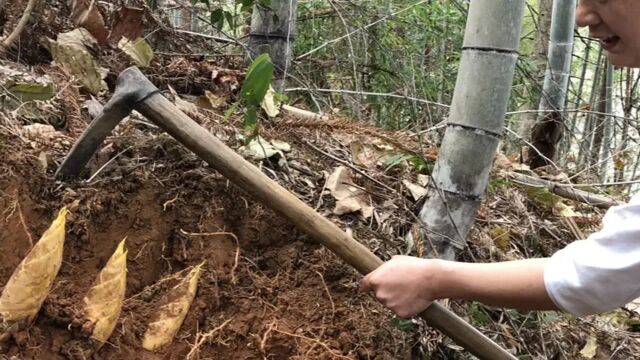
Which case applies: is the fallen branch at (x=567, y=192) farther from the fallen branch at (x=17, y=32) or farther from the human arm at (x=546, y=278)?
the fallen branch at (x=17, y=32)

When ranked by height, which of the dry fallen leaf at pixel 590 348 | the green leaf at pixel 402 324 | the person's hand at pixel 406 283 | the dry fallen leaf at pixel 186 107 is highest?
the dry fallen leaf at pixel 186 107

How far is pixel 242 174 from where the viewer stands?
177 centimetres

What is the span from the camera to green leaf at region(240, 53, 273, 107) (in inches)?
73.3

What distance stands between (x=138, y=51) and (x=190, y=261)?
1.19 m


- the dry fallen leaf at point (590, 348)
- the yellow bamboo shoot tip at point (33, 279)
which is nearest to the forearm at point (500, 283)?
the yellow bamboo shoot tip at point (33, 279)

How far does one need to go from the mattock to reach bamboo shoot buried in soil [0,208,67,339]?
0.32 meters

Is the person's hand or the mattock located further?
the mattock

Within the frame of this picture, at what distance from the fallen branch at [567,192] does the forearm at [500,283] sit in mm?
1658

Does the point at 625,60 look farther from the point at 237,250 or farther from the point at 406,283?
the point at 237,250

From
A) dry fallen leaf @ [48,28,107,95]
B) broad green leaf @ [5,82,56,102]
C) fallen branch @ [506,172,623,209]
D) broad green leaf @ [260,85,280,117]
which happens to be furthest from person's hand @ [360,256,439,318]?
fallen branch @ [506,172,623,209]

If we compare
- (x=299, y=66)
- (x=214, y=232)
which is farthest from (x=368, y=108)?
(x=214, y=232)

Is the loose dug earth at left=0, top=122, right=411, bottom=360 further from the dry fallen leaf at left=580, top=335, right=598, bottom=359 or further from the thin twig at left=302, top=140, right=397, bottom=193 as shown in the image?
the dry fallen leaf at left=580, top=335, right=598, bottom=359

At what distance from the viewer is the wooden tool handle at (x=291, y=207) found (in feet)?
5.54

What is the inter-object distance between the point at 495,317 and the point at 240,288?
936 mm
